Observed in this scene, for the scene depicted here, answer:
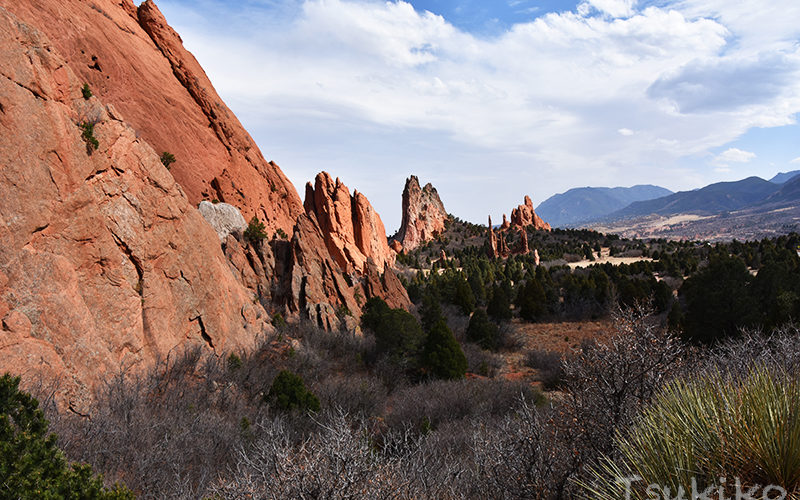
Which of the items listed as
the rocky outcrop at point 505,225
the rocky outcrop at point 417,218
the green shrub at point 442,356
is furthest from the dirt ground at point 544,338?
the rocky outcrop at point 505,225

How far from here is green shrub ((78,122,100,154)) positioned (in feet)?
42.3

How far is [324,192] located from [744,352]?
45.3 m

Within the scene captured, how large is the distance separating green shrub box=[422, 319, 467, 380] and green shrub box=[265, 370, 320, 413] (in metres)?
7.95

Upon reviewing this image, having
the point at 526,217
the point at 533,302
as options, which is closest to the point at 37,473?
the point at 533,302

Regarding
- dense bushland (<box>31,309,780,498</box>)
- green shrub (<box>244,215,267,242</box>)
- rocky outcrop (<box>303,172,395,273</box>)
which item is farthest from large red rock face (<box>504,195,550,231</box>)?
dense bushland (<box>31,309,780,498</box>)

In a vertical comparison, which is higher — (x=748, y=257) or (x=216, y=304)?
(x=216, y=304)

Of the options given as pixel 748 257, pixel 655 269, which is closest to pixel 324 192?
pixel 655 269

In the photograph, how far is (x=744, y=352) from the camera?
13352 millimetres

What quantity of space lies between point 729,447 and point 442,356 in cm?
1829

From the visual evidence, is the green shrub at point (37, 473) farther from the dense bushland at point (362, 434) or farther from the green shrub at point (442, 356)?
the green shrub at point (442, 356)

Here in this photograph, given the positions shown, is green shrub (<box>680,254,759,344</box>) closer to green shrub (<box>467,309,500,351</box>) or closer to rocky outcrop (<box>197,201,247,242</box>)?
green shrub (<box>467,309,500,351</box>)

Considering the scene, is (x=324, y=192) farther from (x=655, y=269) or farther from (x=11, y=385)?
(x=655, y=269)

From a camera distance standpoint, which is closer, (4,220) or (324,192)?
(4,220)

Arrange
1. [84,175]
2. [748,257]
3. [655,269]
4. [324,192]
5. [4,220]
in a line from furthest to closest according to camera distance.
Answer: [655,269], [748,257], [324,192], [84,175], [4,220]
